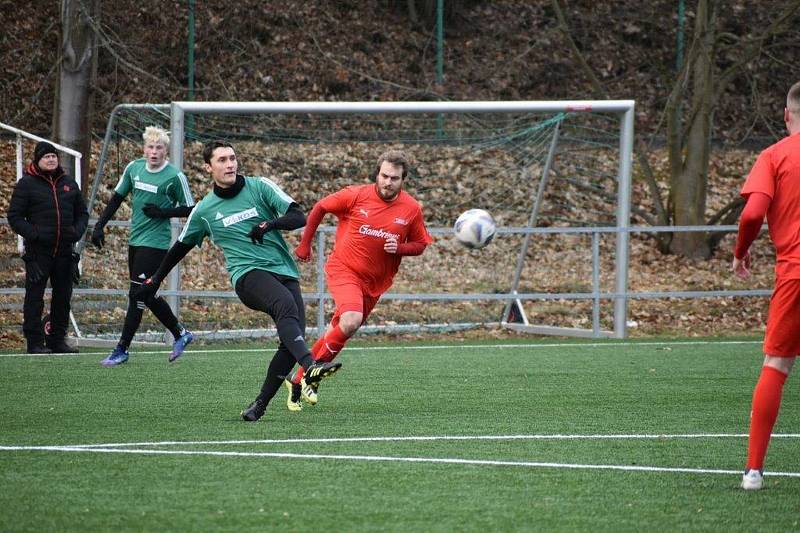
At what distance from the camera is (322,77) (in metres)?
23.7

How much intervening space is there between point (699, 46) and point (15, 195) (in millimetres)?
10443

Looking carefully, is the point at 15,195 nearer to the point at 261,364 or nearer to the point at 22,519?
the point at 261,364

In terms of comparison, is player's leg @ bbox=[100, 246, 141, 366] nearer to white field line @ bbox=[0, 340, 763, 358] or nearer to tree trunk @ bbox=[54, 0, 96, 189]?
white field line @ bbox=[0, 340, 763, 358]

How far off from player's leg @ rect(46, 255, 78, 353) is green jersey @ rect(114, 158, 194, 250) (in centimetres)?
164

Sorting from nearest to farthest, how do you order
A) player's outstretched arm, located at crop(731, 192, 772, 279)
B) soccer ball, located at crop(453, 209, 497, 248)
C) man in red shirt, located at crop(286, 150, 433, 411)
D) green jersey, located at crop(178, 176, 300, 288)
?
player's outstretched arm, located at crop(731, 192, 772, 279) → green jersey, located at crop(178, 176, 300, 288) → man in red shirt, located at crop(286, 150, 433, 411) → soccer ball, located at crop(453, 209, 497, 248)

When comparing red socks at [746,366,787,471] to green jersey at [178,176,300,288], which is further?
green jersey at [178,176,300,288]

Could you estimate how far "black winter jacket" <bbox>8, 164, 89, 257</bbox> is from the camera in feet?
39.6

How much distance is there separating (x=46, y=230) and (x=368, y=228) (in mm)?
4930

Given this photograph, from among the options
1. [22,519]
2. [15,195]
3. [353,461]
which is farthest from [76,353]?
[22,519]

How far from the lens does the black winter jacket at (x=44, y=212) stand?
39.6 feet

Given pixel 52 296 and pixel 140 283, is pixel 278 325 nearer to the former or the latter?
pixel 140 283

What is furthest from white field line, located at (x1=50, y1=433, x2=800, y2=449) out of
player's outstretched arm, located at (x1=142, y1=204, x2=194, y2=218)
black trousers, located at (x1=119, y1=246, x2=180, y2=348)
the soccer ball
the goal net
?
the goal net

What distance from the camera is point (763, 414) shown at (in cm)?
554

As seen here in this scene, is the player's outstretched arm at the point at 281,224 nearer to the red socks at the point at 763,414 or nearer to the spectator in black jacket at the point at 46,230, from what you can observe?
the red socks at the point at 763,414
